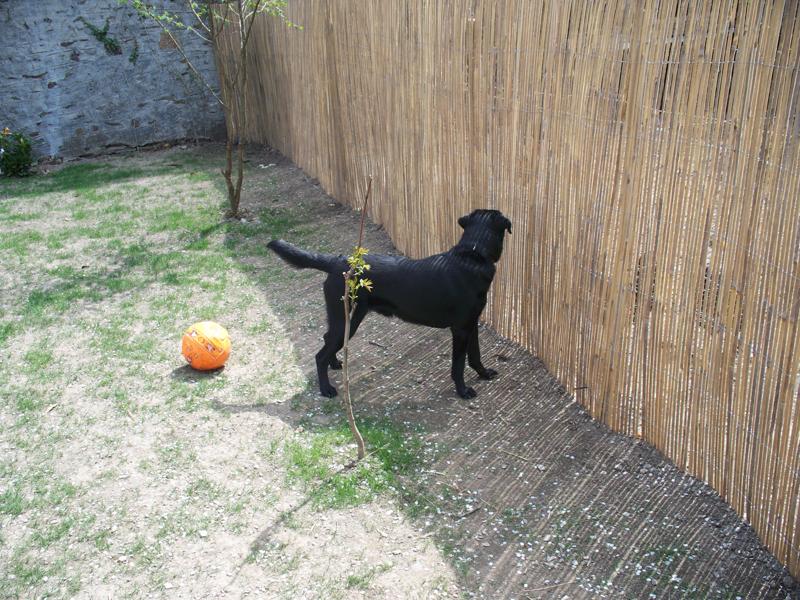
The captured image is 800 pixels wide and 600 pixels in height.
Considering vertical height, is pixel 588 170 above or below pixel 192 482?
above

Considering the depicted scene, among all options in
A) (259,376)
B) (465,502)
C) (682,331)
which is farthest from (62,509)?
(682,331)

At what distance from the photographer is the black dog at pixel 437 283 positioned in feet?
14.1

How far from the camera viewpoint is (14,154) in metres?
10.3

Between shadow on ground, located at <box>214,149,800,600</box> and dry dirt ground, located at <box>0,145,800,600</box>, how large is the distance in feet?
0.04

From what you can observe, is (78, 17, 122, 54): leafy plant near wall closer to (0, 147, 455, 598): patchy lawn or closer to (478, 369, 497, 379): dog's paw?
(0, 147, 455, 598): patchy lawn

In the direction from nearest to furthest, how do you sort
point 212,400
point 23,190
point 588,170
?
point 588,170
point 212,400
point 23,190

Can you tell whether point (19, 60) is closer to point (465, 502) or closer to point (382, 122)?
point (382, 122)

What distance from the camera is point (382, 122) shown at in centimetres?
661

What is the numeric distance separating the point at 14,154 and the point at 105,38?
7.65 feet

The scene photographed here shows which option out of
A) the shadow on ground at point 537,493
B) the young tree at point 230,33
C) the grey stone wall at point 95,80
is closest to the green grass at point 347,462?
the shadow on ground at point 537,493

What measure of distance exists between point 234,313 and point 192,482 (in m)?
2.20

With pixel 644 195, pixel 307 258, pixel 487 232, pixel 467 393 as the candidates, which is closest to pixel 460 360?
pixel 467 393

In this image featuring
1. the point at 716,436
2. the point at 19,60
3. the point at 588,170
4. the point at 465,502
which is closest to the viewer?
the point at 716,436

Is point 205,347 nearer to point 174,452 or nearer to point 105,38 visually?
point 174,452
